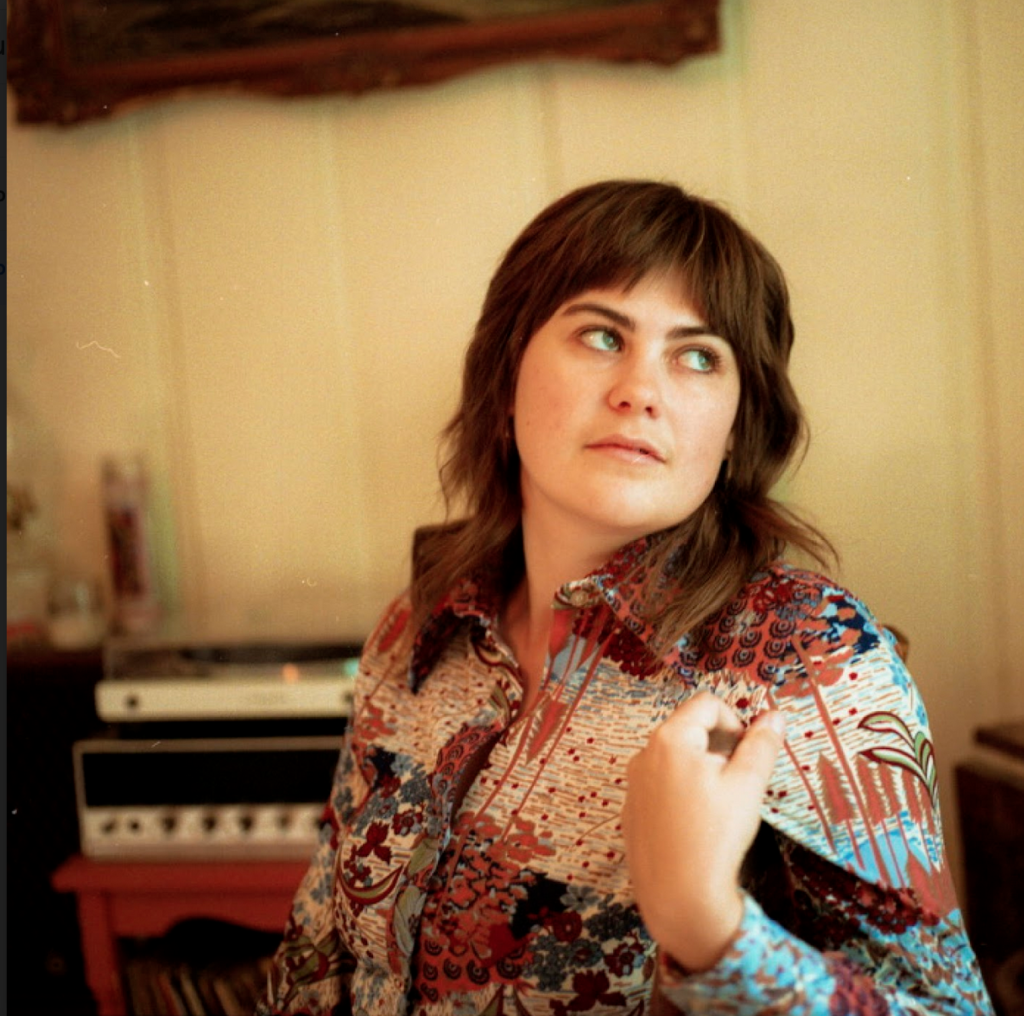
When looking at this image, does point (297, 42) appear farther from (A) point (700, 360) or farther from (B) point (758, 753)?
(B) point (758, 753)

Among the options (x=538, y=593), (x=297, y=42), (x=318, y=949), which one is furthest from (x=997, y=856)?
(x=297, y=42)

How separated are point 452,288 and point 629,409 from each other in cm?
93

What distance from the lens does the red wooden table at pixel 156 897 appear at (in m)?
1.50

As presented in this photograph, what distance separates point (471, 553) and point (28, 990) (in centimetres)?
112

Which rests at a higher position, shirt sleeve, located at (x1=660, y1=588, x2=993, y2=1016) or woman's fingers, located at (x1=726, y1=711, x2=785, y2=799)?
woman's fingers, located at (x1=726, y1=711, x2=785, y2=799)

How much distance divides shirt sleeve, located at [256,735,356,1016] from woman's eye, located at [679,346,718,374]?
55cm

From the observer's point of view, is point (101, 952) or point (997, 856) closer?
point (997, 856)

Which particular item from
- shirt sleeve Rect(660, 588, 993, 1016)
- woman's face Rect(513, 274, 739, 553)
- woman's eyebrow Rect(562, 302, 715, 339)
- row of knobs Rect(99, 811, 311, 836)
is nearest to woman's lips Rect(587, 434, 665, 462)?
woman's face Rect(513, 274, 739, 553)

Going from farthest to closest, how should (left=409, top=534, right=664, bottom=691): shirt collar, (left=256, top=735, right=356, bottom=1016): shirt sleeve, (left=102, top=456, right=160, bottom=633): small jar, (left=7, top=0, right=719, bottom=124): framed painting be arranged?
1. (left=102, top=456, right=160, bottom=633): small jar
2. (left=7, top=0, right=719, bottom=124): framed painting
3. (left=256, top=735, right=356, bottom=1016): shirt sleeve
4. (left=409, top=534, right=664, bottom=691): shirt collar

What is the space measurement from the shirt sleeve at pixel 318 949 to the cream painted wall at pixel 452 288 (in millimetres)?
500

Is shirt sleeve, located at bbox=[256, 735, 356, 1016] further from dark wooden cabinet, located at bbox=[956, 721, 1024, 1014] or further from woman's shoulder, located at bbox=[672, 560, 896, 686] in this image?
dark wooden cabinet, located at bbox=[956, 721, 1024, 1014]

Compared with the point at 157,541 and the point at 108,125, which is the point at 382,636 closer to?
the point at 157,541

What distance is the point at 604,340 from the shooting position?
3.24 feet

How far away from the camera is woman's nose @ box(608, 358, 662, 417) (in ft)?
3.10
